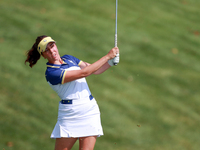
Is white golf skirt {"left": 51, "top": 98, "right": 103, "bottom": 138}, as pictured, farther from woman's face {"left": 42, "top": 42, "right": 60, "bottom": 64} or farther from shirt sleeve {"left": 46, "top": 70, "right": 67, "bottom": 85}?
woman's face {"left": 42, "top": 42, "right": 60, "bottom": 64}

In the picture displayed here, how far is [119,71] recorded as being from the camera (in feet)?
34.2

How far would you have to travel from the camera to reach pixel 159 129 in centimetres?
905

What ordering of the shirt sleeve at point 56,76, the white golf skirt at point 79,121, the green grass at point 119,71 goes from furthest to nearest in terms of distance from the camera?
the green grass at point 119,71 → the white golf skirt at point 79,121 → the shirt sleeve at point 56,76

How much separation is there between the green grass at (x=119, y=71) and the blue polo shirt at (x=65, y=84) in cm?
353

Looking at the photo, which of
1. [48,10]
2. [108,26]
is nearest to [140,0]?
[108,26]

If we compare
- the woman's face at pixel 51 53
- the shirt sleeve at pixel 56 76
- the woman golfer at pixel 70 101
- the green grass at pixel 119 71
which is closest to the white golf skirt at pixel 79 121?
the woman golfer at pixel 70 101

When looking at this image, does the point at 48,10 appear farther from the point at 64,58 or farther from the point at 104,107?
the point at 64,58

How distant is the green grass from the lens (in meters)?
8.84

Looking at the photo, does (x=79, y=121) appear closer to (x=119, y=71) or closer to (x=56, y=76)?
(x=56, y=76)

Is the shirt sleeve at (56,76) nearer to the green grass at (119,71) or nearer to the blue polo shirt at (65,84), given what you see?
the blue polo shirt at (65,84)

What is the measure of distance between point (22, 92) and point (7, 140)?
153 cm

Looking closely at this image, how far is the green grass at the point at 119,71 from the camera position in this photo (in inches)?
348

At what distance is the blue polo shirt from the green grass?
3.53 m

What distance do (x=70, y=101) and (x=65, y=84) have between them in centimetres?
26
